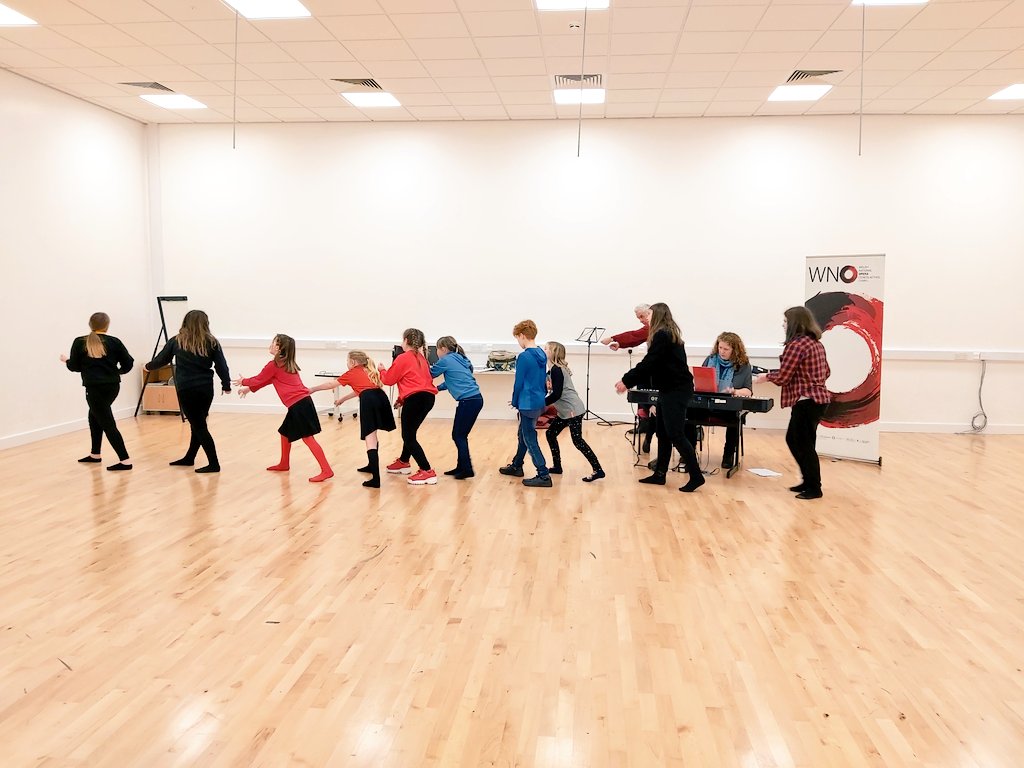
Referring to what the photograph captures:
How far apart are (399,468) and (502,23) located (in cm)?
403

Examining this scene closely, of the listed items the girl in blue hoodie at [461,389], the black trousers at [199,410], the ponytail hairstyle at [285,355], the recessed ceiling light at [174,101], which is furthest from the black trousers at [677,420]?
the recessed ceiling light at [174,101]

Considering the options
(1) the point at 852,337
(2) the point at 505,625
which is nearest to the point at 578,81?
(1) the point at 852,337

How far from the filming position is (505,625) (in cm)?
374

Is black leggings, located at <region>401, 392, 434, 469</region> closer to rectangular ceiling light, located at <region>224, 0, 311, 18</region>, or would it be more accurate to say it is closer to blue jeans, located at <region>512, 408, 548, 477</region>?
blue jeans, located at <region>512, 408, 548, 477</region>

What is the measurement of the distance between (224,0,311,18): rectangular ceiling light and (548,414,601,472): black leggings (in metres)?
4.03

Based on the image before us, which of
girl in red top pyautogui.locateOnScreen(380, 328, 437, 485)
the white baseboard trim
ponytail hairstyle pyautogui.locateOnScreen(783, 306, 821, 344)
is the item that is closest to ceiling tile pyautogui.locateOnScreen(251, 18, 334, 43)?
girl in red top pyautogui.locateOnScreen(380, 328, 437, 485)

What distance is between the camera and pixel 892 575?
4.53 m

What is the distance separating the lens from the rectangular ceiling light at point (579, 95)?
28.2ft

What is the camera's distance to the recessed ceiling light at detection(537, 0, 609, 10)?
6.00 metres

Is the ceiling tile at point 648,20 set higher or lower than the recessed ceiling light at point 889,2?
lower

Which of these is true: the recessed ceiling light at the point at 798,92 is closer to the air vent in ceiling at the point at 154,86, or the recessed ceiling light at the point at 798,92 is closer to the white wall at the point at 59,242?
the air vent in ceiling at the point at 154,86

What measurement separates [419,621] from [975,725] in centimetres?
240

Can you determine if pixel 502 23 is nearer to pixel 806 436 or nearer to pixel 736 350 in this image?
pixel 736 350

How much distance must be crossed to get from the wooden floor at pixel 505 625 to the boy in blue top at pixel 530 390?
327 mm
